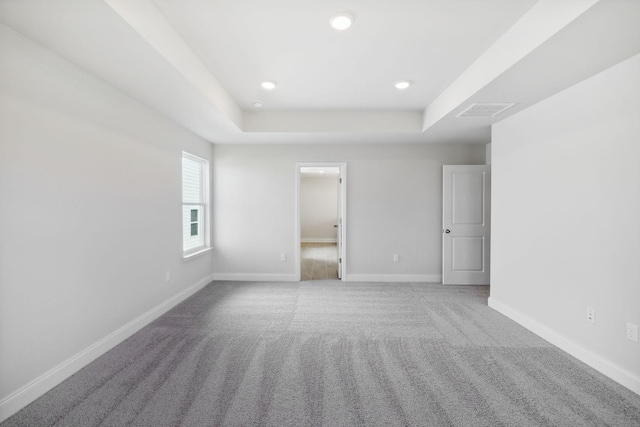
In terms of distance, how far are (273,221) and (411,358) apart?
118 inches

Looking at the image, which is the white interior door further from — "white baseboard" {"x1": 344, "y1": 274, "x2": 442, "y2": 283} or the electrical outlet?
the electrical outlet

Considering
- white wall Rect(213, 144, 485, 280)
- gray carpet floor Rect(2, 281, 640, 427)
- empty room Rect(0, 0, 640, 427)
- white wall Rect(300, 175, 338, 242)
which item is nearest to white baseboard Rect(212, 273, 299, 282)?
white wall Rect(213, 144, 485, 280)

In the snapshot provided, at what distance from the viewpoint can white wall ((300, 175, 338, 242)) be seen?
970cm

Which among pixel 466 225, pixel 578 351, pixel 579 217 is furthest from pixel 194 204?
pixel 578 351

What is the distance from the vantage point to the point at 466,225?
4426 mm

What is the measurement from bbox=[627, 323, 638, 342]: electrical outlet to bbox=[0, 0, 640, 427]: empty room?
1cm

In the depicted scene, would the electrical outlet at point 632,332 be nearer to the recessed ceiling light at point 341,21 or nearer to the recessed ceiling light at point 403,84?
the recessed ceiling light at point 403,84

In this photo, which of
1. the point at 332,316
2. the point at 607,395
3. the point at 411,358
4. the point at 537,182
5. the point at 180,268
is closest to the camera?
the point at 607,395

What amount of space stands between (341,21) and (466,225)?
3.64 metres

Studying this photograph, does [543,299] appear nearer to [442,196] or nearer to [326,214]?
[442,196]

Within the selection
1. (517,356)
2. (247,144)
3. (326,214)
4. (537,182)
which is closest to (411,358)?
(517,356)

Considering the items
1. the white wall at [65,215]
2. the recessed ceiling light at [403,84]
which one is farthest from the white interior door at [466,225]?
the white wall at [65,215]

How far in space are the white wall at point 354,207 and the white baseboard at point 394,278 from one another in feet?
0.05

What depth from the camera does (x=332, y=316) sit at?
321 cm
